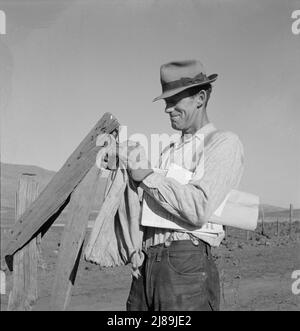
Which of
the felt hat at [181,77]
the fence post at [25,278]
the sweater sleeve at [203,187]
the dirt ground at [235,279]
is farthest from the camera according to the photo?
the dirt ground at [235,279]

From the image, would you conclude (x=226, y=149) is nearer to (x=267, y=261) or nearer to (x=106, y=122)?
(x=106, y=122)

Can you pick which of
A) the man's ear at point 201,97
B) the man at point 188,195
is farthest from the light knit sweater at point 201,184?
the man's ear at point 201,97

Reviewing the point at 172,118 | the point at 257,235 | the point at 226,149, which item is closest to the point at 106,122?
the point at 172,118

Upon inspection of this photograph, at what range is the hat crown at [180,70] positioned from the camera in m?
2.68

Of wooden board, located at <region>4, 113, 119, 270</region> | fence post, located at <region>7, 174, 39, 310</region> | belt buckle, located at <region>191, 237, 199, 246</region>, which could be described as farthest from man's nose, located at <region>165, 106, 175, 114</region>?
fence post, located at <region>7, 174, 39, 310</region>

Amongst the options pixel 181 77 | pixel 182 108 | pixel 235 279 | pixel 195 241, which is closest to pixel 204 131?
pixel 182 108

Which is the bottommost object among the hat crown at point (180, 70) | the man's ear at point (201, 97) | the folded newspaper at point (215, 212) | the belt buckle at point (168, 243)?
the belt buckle at point (168, 243)

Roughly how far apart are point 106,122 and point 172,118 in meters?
0.32

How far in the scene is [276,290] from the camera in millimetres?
9875

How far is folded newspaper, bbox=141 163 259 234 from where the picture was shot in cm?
252

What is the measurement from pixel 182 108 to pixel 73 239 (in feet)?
2.56

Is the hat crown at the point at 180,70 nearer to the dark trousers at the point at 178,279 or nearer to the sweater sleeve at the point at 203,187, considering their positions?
the sweater sleeve at the point at 203,187

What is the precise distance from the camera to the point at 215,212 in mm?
2543
